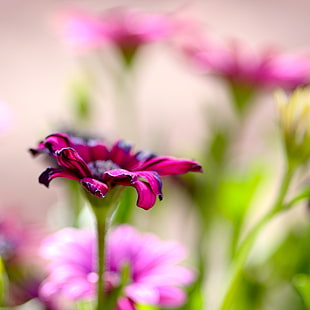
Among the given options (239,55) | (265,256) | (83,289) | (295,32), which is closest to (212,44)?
(239,55)

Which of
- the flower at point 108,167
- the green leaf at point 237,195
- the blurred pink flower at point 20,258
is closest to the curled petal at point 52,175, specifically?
the flower at point 108,167

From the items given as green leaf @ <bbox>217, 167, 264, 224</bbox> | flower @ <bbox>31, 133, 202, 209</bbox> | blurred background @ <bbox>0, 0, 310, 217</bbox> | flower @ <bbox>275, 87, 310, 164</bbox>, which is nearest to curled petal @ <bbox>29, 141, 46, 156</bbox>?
flower @ <bbox>31, 133, 202, 209</bbox>

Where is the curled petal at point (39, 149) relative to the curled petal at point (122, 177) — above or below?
above

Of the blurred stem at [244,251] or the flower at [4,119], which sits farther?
A: the flower at [4,119]

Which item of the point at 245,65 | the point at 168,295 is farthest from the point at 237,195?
the point at 168,295

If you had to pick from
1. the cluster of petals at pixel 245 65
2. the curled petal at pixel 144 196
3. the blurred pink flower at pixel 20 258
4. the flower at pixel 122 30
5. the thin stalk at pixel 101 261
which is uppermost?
the flower at pixel 122 30

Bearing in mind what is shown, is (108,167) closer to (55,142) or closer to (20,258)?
(55,142)

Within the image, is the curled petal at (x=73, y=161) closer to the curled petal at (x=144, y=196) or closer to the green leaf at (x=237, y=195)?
the curled petal at (x=144, y=196)
